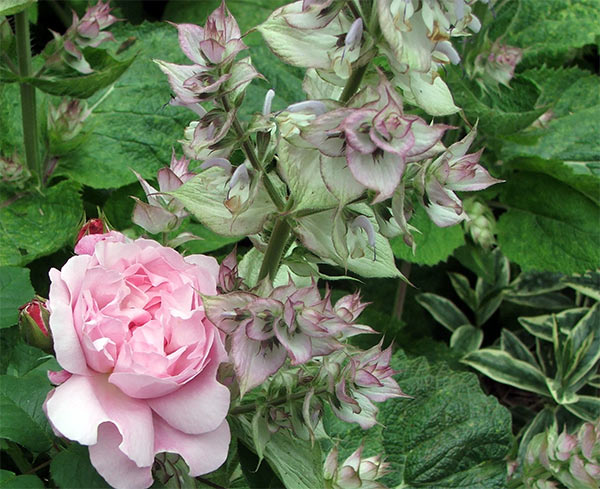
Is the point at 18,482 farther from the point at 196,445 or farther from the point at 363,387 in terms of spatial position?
the point at 363,387

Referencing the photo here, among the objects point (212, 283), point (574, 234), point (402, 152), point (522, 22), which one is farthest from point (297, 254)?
point (522, 22)

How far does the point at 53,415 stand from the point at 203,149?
21cm

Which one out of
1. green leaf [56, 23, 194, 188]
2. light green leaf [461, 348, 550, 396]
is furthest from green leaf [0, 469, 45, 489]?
light green leaf [461, 348, 550, 396]

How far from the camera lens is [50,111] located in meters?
1.14

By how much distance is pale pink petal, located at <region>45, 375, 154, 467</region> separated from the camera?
0.53 meters

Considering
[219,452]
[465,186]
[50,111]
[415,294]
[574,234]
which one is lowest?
[415,294]

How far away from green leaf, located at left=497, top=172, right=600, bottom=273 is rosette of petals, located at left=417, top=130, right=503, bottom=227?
2.43ft

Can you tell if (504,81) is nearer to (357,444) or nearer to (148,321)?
(357,444)

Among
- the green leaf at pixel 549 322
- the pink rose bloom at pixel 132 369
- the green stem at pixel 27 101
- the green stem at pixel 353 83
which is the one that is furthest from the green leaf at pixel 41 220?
the green leaf at pixel 549 322

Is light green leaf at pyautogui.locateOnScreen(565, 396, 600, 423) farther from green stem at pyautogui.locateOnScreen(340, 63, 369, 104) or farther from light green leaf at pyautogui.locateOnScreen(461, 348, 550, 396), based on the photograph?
green stem at pyautogui.locateOnScreen(340, 63, 369, 104)

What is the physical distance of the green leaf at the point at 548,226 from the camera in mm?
1283

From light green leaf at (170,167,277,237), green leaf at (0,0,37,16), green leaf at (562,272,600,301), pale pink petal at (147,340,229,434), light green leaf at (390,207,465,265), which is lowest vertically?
green leaf at (562,272,600,301)

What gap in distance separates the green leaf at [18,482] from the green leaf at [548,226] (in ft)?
2.95

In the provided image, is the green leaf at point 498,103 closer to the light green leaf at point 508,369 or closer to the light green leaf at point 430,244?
the light green leaf at point 430,244
